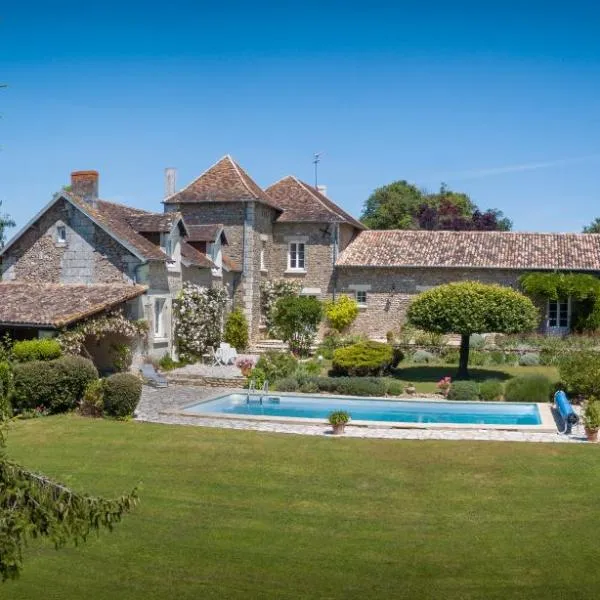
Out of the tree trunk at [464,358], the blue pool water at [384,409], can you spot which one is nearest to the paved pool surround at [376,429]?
the blue pool water at [384,409]

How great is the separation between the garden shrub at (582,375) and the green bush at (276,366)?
27.7 ft

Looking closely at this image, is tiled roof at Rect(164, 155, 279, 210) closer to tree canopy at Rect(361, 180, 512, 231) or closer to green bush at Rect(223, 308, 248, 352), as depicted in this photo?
green bush at Rect(223, 308, 248, 352)

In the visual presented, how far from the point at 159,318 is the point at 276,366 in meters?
4.32

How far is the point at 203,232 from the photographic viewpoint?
1287 inches

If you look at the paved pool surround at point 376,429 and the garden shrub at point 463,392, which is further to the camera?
the garden shrub at point 463,392

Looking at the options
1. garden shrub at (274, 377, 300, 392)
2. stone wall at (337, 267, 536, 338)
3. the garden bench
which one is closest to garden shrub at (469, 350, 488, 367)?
stone wall at (337, 267, 536, 338)

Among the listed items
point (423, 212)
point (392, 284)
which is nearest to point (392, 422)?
point (392, 284)

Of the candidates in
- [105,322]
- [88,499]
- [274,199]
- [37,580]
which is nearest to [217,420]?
[105,322]

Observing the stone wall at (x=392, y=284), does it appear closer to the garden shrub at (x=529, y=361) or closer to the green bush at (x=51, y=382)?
the garden shrub at (x=529, y=361)

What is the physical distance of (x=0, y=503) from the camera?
264 inches

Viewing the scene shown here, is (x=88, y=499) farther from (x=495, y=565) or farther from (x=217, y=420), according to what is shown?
(x=217, y=420)

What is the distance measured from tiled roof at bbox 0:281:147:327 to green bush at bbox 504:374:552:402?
11.2 metres

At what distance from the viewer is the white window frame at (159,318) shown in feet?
92.6

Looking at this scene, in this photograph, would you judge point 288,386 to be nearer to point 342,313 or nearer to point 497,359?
point 497,359
